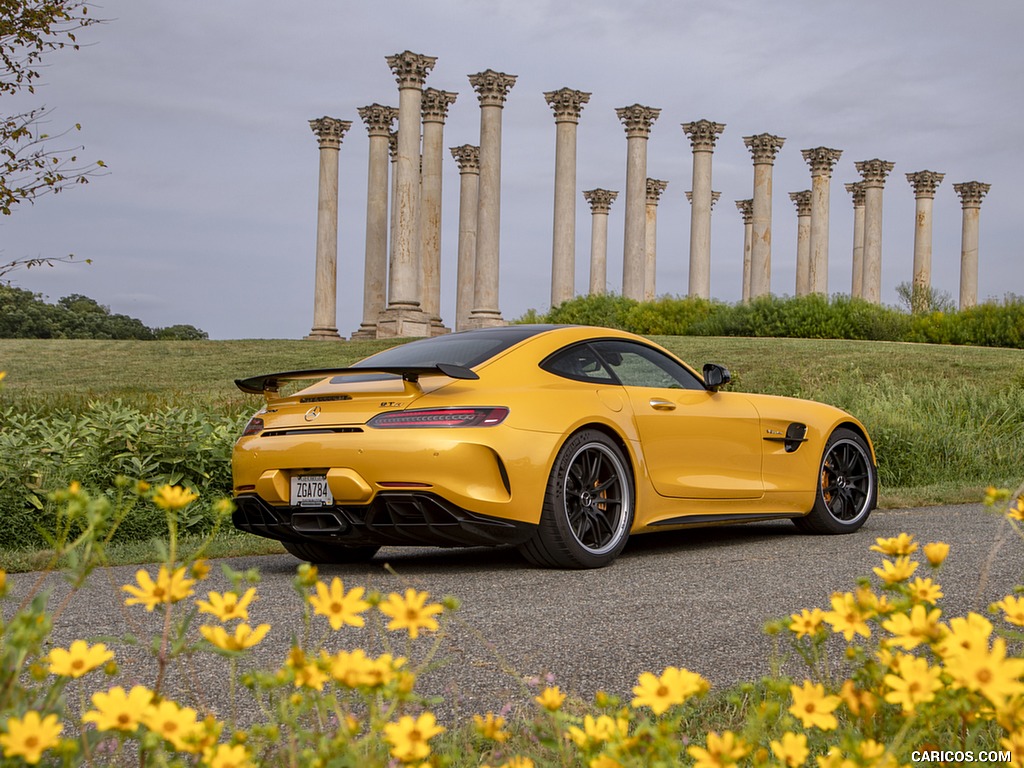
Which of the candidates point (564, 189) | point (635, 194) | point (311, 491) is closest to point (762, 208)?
point (635, 194)

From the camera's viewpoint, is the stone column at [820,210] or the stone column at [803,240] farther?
the stone column at [803,240]

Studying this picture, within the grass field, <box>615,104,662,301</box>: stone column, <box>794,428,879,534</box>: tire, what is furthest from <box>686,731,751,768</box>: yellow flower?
<box>615,104,662,301</box>: stone column

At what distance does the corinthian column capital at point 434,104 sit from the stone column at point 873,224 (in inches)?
729

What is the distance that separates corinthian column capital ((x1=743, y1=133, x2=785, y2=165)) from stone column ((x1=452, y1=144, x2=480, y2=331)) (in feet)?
35.7

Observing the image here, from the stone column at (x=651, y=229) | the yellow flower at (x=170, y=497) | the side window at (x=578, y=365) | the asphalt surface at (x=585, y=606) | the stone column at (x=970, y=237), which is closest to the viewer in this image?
the yellow flower at (x=170, y=497)

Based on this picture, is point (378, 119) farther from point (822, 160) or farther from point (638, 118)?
point (822, 160)

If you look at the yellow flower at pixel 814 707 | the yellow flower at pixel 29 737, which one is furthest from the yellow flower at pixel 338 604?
the yellow flower at pixel 814 707

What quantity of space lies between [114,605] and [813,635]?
415 cm

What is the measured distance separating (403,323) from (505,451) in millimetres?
32332

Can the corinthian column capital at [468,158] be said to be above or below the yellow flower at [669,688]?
above

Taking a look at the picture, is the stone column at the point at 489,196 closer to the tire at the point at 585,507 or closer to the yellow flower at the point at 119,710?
the tire at the point at 585,507

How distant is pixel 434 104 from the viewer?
4125 centimetres

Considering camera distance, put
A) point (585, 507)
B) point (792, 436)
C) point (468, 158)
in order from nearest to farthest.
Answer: point (585, 507), point (792, 436), point (468, 158)

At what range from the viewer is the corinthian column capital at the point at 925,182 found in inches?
1937
